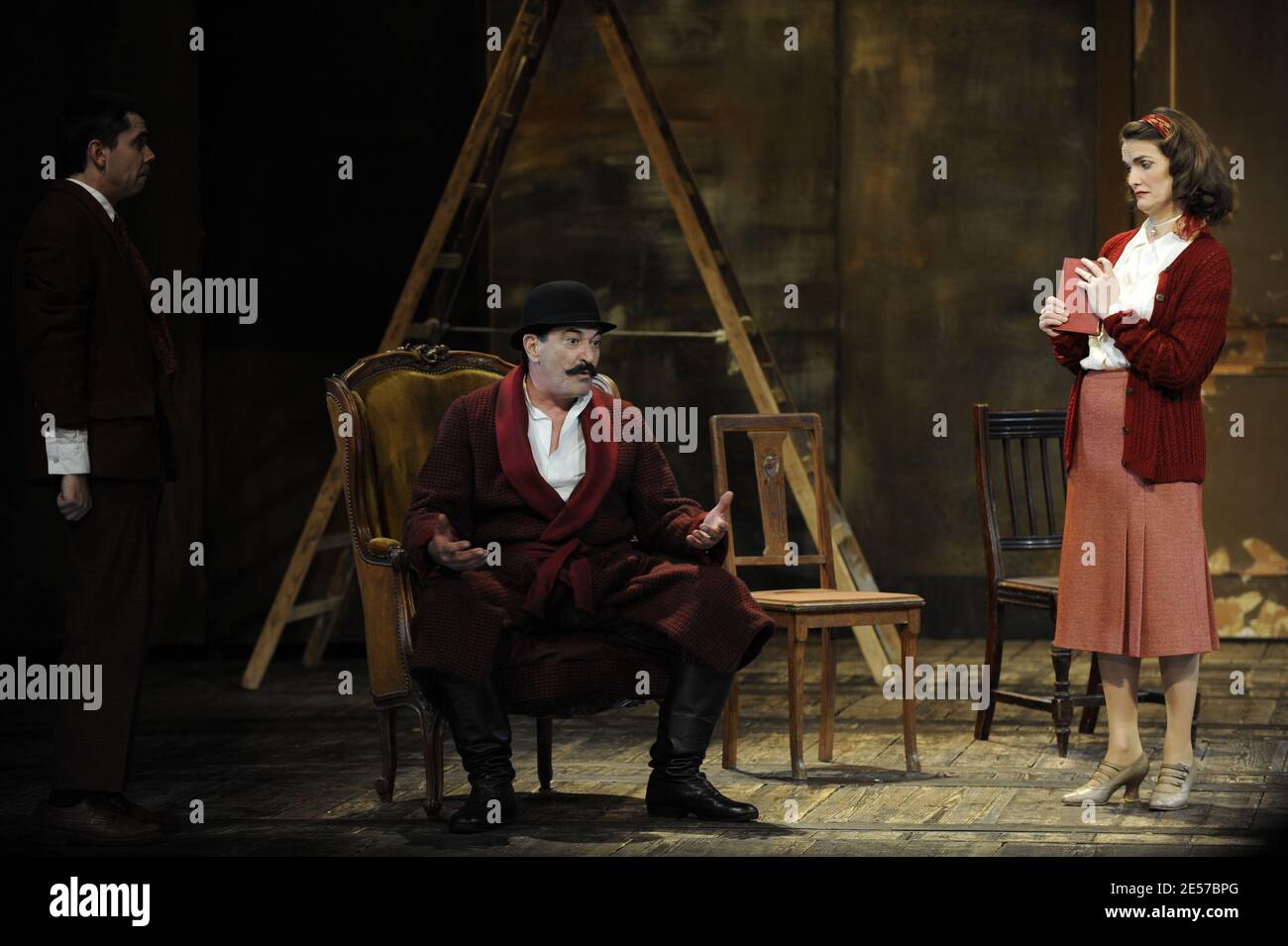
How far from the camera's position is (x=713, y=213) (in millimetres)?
7465

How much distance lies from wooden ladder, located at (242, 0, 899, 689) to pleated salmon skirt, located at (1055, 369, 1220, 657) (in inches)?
70.5

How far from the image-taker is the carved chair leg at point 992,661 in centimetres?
531

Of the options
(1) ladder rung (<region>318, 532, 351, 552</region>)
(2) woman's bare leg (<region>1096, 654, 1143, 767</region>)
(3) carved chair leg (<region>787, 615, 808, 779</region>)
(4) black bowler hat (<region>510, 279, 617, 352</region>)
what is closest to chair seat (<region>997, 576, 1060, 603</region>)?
(2) woman's bare leg (<region>1096, 654, 1143, 767</region>)

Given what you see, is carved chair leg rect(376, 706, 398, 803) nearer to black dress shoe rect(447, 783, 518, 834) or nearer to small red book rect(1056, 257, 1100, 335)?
black dress shoe rect(447, 783, 518, 834)

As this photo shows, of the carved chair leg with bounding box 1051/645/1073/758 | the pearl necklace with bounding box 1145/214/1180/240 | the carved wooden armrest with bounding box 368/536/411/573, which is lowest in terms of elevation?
the carved chair leg with bounding box 1051/645/1073/758

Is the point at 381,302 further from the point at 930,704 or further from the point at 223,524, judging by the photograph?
the point at 930,704

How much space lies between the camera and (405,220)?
7277 millimetres

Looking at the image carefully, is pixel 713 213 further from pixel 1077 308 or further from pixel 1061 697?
pixel 1077 308

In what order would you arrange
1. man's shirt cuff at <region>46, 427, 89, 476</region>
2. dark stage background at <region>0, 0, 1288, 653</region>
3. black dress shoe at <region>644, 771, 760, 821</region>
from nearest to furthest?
man's shirt cuff at <region>46, 427, 89, 476</region>, black dress shoe at <region>644, 771, 760, 821</region>, dark stage background at <region>0, 0, 1288, 653</region>

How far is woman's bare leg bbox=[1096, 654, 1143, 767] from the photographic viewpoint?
4320 millimetres

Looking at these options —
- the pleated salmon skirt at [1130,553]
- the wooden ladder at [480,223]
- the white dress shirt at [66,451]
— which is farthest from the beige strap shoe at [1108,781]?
the white dress shirt at [66,451]

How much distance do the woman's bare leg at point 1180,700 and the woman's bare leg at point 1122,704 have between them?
2cm
